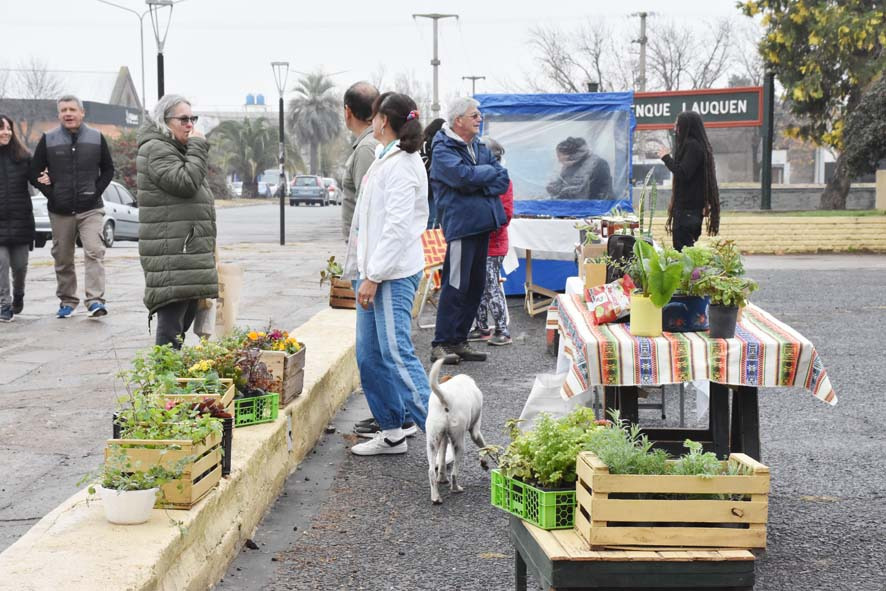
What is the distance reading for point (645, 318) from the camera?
4395mm

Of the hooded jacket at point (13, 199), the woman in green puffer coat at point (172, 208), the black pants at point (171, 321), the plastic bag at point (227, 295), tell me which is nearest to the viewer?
the woman in green puffer coat at point (172, 208)

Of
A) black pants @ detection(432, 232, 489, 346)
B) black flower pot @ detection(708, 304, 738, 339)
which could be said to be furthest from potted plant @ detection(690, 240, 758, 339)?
black pants @ detection(432, 232, 489, 346)

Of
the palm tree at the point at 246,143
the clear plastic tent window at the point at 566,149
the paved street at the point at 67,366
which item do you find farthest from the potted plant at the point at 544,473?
the palm tree at the point at 246,143

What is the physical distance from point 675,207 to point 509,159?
12.3 feet

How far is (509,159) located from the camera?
Answer: 43.1ft

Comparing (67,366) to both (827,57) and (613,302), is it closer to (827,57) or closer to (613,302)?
(613,302)

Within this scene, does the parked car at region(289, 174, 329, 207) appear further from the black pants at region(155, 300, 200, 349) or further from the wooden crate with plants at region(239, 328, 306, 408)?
the wooden crate with plants at region(239, 328, 306, 408)

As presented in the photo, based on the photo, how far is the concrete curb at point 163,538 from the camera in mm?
3143

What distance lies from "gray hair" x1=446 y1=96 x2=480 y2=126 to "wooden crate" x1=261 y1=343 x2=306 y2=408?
2.92 meters

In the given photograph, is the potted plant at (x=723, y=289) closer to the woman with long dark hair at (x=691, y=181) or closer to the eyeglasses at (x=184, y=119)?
the eyeglasses at (x=184, y=119)

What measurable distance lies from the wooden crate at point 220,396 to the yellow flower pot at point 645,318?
1725 mm

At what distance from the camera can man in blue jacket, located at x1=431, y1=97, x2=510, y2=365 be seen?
8.00 m

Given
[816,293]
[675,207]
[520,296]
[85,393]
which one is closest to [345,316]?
[85,393]

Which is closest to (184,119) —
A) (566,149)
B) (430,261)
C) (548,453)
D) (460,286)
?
(460,286)
